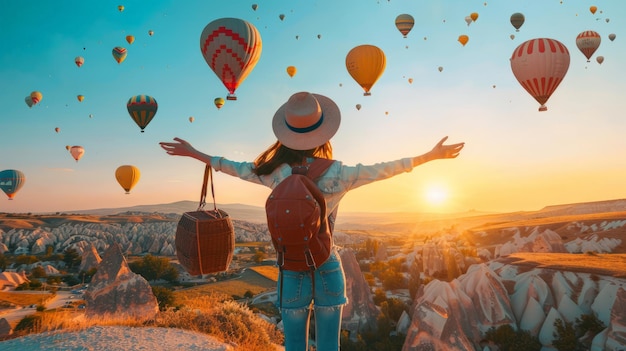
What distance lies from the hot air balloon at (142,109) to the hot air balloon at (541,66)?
61.0 feet

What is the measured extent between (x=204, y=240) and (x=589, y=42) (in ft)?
123

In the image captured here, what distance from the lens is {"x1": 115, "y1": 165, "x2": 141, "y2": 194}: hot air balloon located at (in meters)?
35.7

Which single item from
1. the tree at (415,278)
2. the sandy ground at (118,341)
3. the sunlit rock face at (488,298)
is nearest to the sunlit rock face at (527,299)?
the sunlit rock face at (488,298)

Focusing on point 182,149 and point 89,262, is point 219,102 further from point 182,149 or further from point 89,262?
point 89,262

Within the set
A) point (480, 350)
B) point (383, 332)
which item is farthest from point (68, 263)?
point (480, 350)

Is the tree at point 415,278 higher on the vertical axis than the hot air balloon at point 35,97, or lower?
lower

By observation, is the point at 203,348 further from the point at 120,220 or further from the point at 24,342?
the point at 120,220

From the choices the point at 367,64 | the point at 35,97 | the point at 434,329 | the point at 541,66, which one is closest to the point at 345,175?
the point at 434,329

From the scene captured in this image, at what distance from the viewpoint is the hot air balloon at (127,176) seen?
35.7m

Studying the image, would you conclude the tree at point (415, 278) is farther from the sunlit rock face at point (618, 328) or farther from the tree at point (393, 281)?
the sunlit rock face at point (618, 328)

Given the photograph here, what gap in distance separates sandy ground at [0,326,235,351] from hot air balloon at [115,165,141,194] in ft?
97.4

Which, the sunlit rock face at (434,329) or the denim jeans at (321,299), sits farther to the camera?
the sunlit rock face at (434,329)

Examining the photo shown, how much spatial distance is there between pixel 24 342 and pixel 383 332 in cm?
2222

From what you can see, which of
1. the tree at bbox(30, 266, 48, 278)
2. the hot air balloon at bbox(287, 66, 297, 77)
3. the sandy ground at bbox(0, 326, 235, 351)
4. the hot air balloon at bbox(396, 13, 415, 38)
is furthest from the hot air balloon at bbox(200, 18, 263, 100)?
the tree at bbox(30, 266, 48, 278)
